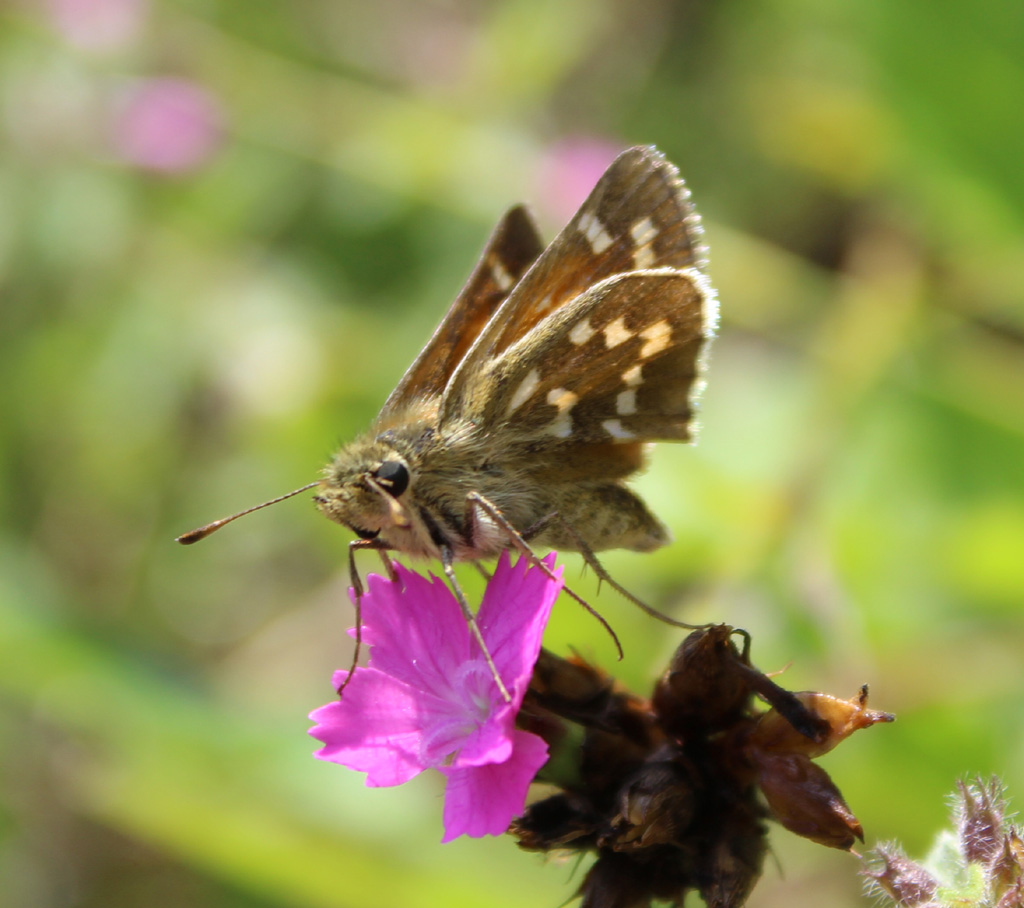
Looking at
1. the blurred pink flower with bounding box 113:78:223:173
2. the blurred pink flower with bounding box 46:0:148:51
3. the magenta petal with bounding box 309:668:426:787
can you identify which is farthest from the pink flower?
the blurred pink flower with bounding box 46:0:148:51

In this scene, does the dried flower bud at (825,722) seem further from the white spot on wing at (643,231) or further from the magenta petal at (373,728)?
the white spot on wing at (643,231)

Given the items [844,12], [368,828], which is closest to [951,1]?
[844,12]

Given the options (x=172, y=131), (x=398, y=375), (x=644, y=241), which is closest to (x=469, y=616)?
(x=644, y=241)

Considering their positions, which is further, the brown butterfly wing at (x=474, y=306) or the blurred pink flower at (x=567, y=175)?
the blurred pink flower at (x=567, y=175)

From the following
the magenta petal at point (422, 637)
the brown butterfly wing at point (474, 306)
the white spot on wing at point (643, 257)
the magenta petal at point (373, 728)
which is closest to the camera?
the magenta petal at point (373, 728)

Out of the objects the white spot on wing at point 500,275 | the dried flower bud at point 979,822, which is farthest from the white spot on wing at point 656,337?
the dried flower bud at point 979,822

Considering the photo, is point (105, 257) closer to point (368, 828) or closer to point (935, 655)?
point (368, 828)

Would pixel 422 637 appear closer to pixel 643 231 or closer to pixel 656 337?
pixel 656 337
